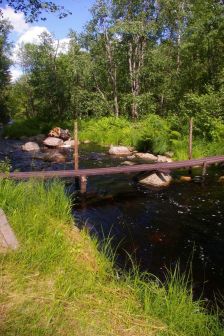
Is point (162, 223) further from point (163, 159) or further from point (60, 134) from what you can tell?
point (60, 134)

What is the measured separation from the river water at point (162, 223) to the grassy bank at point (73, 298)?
135 centimetres

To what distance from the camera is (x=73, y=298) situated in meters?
4.10

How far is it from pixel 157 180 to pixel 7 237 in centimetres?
874

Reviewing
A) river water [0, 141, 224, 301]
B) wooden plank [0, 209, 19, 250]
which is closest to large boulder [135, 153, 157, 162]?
river water [0, 141, 224, 301]

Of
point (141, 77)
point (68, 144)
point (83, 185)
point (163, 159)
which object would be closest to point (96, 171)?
point (83, 185)

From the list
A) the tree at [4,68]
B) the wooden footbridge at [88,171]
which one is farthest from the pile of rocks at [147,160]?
the tree at [4,68]

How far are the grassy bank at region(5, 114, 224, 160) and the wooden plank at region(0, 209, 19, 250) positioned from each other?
13.0 m

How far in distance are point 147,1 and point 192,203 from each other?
59.5ft

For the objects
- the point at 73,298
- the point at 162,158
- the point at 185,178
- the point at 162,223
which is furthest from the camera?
the point at 162,158

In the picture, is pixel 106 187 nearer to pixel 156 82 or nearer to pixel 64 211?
pixel 64 211

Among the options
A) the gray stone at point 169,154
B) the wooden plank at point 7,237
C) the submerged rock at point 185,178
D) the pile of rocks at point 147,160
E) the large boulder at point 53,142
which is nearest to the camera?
the wooden plank at point 7,237

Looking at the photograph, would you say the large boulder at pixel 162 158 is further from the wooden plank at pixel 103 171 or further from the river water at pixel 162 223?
the wooden plank at pixel 103 171

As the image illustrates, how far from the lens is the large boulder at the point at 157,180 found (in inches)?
504

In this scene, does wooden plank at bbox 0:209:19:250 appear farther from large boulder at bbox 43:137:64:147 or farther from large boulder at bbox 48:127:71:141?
large boulder at bbox 48:127:71:141
